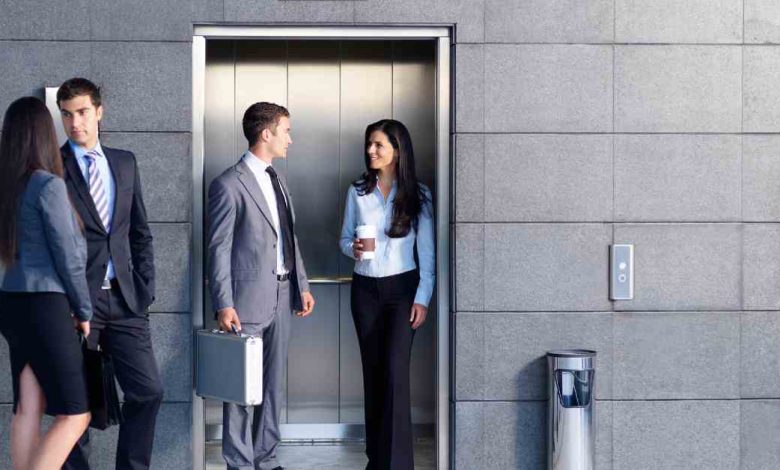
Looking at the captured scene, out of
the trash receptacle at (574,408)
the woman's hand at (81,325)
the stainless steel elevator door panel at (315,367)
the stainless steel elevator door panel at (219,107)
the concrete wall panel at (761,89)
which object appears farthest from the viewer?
the stainless steel elevator door panel at (315,367)

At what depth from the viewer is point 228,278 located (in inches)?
234

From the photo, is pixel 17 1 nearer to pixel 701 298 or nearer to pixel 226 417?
pixel 226 417

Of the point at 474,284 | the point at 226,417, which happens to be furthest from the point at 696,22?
the point at 226,417

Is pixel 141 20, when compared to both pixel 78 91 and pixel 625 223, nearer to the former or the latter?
pixel 78 91

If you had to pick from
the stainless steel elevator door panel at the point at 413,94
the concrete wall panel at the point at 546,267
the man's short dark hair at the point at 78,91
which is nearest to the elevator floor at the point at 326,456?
the concrete wall panel at the point at 546,267

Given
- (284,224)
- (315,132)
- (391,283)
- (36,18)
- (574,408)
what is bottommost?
(574,408)

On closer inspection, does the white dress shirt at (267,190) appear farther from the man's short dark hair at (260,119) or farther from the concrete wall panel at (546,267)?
the concrete wall panel at (546,267)

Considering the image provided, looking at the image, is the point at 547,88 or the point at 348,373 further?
the point at 348,373

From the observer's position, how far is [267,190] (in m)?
6.16

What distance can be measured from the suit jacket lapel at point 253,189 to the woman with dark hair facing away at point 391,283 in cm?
52

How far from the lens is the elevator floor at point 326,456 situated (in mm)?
6957

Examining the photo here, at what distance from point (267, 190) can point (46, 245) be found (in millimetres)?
1485

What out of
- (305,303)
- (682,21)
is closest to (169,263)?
(305,303)

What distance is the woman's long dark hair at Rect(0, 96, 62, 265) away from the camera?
4965mm
